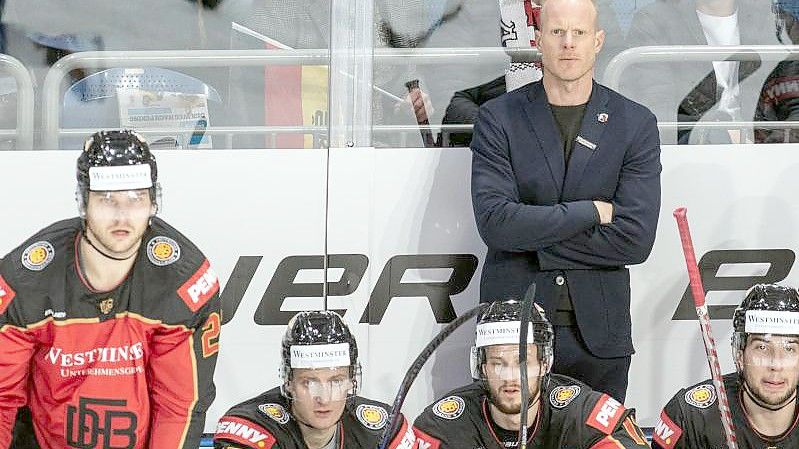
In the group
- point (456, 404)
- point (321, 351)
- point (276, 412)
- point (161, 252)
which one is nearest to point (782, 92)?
point (456, 404)

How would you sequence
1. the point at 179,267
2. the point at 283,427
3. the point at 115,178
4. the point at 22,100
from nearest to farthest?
the point at 115,178, the point at 179,267, the point at 283,427, the point at 22,100

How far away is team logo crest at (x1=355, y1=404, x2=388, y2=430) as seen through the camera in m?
3.42

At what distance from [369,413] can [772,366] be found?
39.8 inches

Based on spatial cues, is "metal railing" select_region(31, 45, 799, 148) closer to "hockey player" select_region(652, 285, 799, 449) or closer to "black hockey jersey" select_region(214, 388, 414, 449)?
"hockey player" select_region(652, 285, 799, 449)

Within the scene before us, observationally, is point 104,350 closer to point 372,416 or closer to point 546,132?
point 372,416

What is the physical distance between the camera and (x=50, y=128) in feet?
12.3

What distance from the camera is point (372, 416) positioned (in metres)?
3.44

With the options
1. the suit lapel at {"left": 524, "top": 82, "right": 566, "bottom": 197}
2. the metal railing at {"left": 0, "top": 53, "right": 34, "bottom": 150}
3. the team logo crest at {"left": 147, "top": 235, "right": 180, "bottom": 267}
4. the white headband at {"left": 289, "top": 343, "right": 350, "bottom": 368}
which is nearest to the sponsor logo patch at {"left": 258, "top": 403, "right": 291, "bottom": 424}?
the white headband at {"left": 289, "top": 343, "right": 350, "bottom": 368}

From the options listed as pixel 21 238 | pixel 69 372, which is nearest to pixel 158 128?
pixel 21 238

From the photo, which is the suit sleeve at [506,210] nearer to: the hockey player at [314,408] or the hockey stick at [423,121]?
the hockey stick at [423,121]

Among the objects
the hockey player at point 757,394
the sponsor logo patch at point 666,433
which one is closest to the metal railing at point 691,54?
the hockey player at point 757,394

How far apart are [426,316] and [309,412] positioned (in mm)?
662

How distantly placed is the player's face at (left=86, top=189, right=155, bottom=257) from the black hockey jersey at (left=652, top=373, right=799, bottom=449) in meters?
1.41

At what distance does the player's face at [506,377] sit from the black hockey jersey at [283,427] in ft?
0.80
